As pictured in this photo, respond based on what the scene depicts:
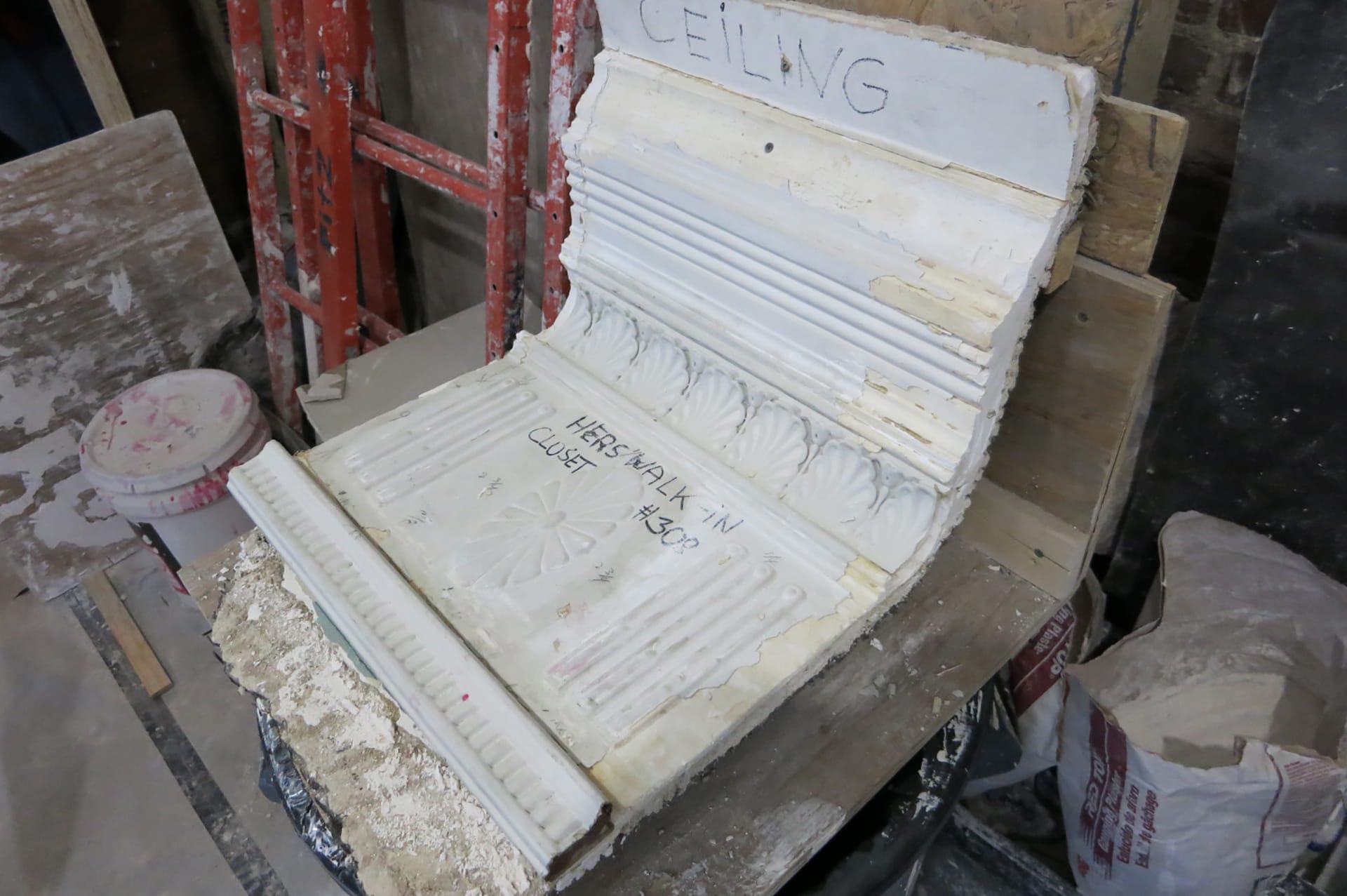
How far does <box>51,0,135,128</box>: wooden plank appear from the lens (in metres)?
2.04

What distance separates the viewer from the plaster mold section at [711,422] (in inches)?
31.3

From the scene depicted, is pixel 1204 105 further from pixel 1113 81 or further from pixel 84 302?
pixel 84 302

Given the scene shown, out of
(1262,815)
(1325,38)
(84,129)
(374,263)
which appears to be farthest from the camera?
(84,129)

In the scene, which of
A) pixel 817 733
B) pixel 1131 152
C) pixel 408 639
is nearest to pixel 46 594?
pixel 408 639

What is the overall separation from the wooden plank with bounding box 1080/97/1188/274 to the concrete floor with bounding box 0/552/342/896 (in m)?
1.82

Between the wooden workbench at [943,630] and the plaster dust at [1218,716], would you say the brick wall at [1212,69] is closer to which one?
the wooden workbench at [943,630]

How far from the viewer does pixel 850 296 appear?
924mm

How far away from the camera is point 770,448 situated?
1.08 metres

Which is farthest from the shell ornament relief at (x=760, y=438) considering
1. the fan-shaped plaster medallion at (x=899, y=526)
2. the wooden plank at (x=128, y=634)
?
the wooden plank at (x=128, y=634)

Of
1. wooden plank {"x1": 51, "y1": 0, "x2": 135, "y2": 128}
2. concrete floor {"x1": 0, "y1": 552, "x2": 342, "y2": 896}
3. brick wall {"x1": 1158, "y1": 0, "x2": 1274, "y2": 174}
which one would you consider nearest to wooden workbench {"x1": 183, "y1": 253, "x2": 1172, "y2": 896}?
brick wall {"x1": 1158, "y1": 0, "x2": 1274, "y2": 174}

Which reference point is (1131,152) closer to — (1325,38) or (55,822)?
(1325,38)

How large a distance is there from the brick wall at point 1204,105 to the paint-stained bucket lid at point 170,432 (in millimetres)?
1770

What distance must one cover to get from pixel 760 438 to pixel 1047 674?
708mm

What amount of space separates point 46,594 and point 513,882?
201 cm
